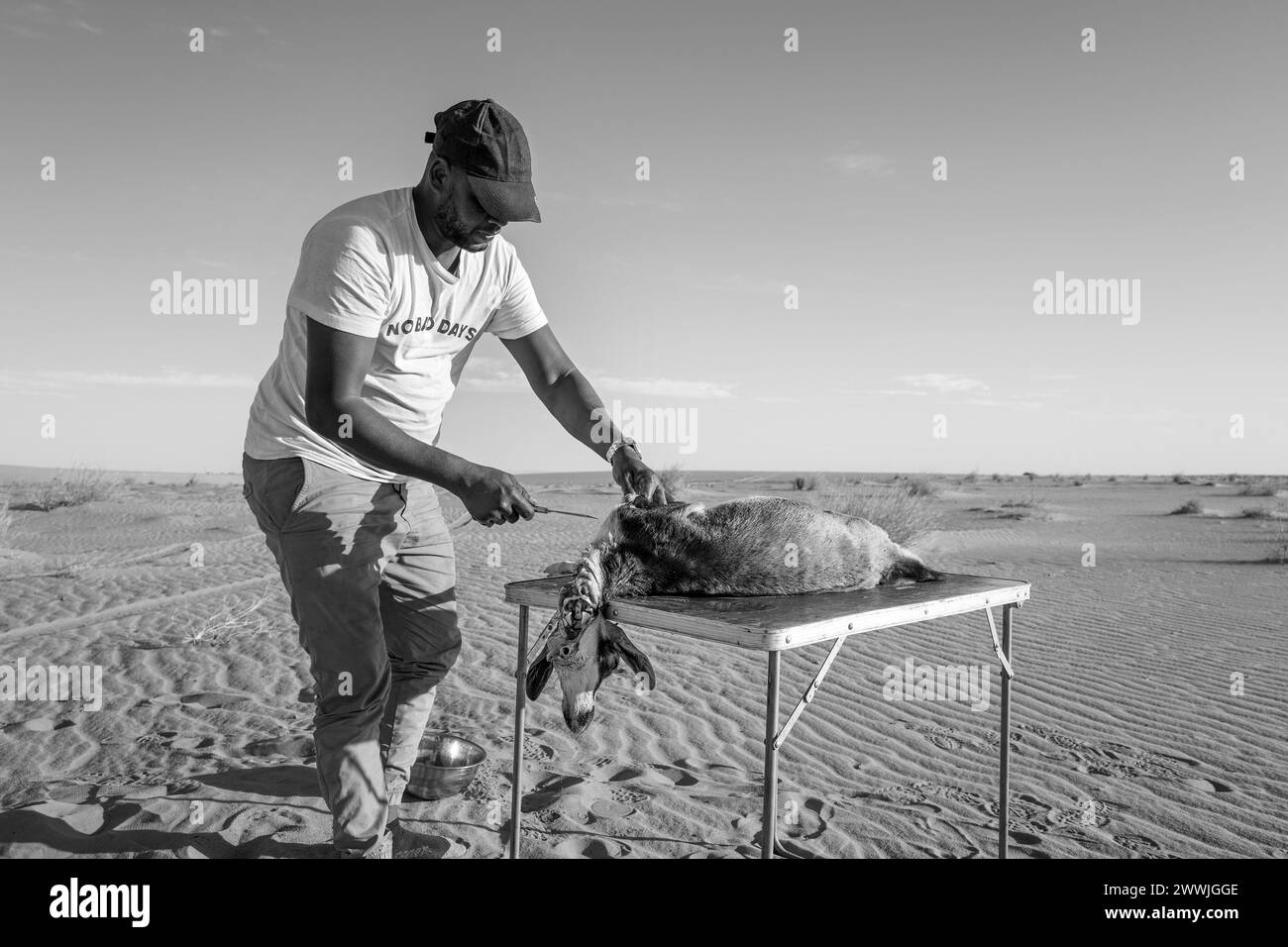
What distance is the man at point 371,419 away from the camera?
2.87 meters

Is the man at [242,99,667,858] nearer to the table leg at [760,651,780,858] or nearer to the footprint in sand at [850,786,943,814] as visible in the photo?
the table leg at [760,651,780,858]

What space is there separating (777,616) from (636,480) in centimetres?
108

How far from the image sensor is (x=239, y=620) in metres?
8.52

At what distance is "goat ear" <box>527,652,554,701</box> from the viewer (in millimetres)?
2969

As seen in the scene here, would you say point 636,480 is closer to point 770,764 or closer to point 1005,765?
point 770,764

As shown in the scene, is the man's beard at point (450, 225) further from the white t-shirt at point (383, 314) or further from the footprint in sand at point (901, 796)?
the footprint in sand at point (901, 796)

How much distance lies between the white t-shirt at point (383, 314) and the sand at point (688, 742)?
76.6 inches

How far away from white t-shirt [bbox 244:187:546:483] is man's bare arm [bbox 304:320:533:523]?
0.08m

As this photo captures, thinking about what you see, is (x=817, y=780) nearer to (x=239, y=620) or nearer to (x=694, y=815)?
(x=694, y=815)

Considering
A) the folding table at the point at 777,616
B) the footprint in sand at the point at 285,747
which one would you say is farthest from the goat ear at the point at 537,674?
the footprint in sand at the point at 285,747

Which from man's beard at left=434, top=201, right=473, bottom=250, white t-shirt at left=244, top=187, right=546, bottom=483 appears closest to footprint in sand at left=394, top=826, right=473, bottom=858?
white t-shirt at left=244, top=187, right=546, bottom=483

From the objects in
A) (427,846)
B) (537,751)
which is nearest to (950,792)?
(537,751)
